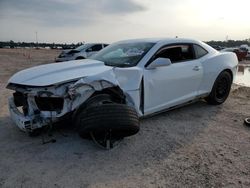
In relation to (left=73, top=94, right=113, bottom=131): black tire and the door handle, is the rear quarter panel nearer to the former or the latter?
the door handle

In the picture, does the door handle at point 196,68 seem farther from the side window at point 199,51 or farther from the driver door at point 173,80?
the side window at point 199,51

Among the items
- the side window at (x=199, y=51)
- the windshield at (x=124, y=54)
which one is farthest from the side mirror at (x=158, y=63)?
the side window at (x=199, y=51)

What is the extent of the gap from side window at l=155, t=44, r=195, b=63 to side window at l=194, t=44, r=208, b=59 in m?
0.13

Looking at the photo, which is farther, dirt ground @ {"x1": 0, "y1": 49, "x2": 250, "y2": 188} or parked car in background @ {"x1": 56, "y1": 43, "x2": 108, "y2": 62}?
parked car in background @ {"x1": 56, "y1": 43, "x2": 108, "y2": 62}

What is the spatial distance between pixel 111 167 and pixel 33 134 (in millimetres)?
1506

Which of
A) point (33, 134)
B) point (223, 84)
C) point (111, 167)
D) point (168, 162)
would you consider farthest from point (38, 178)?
point (223, 84)

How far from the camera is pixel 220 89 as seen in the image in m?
6.21

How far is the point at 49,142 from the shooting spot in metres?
4.11

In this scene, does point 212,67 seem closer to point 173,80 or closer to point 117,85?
point 173,80

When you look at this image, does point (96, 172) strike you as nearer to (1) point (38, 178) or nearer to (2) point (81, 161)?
(2) point (81, 161)

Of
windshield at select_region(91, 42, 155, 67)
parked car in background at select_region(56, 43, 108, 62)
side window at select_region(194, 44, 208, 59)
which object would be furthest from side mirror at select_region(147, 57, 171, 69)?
parked car in background at select_region(56, 43, 108, 62)

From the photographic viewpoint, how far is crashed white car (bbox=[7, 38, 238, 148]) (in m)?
3.76

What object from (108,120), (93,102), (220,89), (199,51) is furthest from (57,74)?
(220,89)

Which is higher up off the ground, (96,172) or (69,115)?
(69,115)
